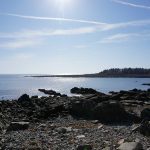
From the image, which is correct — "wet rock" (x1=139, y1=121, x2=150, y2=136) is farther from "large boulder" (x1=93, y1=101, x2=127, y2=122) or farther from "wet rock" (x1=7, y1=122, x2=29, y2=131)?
"wet rock" (x1=7, y1=122, x2=29, y2=131)

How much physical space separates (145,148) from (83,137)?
12.6 ft

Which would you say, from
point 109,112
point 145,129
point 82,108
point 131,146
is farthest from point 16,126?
point 131,146

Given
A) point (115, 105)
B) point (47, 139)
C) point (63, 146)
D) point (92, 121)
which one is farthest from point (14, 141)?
point (115, 105)

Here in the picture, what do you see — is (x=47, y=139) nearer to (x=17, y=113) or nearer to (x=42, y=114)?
(x=42, y=114)

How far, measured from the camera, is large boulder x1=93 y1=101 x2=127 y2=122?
2492 cm

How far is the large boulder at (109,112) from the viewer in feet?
81.8

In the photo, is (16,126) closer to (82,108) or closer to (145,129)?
(82,108)

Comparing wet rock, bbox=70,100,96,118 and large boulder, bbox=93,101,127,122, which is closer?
large boulder, bbox=93,101,127,122

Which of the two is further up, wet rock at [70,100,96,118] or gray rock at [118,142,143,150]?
wet rock at [70,100,96,118]

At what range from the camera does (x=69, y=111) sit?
29391 millimetres

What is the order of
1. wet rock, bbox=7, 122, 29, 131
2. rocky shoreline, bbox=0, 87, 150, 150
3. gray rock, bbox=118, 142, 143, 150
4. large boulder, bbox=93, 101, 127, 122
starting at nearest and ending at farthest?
gray rock, bbox=118, 142, 143, 150 → rocky shoreline, bbox=0, 87, 150, 150 → wet rock, bbox=7, 122, 29, 131 → large boulder, bbox=93, 101, 127, 122

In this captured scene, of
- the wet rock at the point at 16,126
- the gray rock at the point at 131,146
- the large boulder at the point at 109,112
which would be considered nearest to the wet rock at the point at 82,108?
the large boulder at the point at 109,112

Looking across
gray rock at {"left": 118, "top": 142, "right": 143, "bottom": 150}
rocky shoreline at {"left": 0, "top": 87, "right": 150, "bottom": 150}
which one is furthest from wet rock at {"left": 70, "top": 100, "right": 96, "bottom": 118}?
gray rock at {"left": 118, "top": 142, "right": 143, "bottom": 150}

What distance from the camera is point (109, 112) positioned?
25.1 metres
